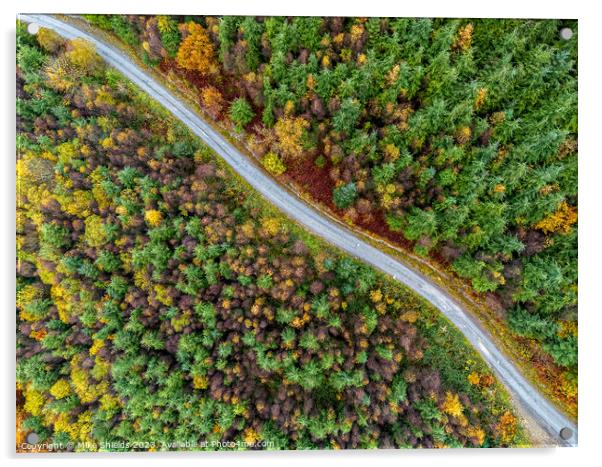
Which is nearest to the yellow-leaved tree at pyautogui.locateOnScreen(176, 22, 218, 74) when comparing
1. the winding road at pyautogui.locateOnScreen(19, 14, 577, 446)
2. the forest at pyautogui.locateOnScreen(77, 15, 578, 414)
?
the forest at pyautogui.locateOnScreen(77, 15, 578, 414)

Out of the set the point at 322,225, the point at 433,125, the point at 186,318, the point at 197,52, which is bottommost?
the point at 186,318

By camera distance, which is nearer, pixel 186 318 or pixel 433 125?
pixel 433 125

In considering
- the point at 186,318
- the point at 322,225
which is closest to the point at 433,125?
the point at 322,225

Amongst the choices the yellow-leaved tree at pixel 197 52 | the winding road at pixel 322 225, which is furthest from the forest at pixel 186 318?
the winding road at pixel 322 225

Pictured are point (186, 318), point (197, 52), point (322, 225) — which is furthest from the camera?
point (322, 225)

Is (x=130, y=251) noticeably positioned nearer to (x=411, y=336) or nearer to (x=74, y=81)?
(x=74, y=81)

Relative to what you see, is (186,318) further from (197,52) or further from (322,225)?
(197,52)

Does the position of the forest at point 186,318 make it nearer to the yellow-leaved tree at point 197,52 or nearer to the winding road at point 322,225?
the yellow-leaved tree at point 197,52
